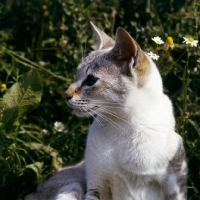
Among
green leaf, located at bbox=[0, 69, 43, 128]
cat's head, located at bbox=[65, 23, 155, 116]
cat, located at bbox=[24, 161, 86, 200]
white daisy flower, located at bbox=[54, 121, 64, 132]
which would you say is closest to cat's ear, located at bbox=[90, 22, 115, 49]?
cat's head, located at bbox=[65, 23, 155, 116]

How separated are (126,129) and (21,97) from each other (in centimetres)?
110

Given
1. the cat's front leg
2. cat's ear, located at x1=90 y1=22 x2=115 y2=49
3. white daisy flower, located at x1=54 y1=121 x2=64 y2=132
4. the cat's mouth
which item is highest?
cat's ear, located at x1=90 y1=22 x2=115 y2=49

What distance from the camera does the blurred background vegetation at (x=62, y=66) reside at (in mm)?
4352

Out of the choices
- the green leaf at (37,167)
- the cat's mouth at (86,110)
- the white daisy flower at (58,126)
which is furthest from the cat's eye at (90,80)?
the white daisy flower at (58,126)

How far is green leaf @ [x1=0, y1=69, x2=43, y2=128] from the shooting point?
434 cm

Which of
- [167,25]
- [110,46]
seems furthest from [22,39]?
[110,46]

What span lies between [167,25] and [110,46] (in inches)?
58.4

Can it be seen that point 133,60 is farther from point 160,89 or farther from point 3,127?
point 3,127

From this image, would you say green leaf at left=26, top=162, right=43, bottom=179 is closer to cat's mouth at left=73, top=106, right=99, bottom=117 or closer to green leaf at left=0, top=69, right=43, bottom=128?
green leaf at left=0, top=69, right=43, bottom=128


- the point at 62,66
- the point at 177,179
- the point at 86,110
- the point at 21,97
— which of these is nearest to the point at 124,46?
the point at 86,110

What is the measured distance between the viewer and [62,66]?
5105mm

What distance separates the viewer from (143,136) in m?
3.55

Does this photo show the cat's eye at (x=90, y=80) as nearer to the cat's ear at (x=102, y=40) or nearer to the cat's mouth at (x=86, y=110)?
the cat's mouth at (x=86, y=110)

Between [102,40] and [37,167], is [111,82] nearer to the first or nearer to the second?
[102,40]
